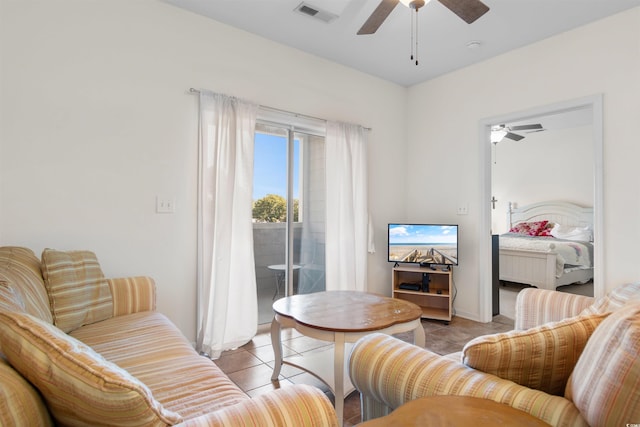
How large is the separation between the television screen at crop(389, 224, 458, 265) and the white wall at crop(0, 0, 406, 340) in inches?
75.3

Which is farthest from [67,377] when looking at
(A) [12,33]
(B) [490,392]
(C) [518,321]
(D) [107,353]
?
(A) [12,33]

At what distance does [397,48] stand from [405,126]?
1.23 metres

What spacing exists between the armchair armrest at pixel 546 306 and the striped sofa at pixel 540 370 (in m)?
0.50

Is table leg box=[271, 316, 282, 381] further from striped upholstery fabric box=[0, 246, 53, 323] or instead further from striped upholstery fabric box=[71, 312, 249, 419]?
striped upholstery fabric box=[0, 246, 53, 323]

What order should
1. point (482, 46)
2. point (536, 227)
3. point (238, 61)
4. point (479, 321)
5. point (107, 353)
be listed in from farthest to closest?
point (536, 227), point (479, 321), point (482, 46), point (238, 61), point (107, 353)

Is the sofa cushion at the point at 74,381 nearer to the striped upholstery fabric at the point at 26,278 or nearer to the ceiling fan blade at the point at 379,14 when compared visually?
the striped upholstery fabric at the point at 26,278

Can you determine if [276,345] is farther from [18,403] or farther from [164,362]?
[18,403]

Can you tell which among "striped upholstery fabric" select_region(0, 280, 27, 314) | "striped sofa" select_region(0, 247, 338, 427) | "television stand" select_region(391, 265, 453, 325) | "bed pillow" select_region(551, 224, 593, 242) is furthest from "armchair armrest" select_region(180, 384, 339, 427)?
"bed pillow" select_region(551, 224, 593, 242)

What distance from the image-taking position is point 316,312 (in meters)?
2.13

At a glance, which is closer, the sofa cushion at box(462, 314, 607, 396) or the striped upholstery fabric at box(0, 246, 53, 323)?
the sofa cushion at box(462, 314, 607, 396)

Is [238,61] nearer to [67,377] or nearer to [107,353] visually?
[107,353]

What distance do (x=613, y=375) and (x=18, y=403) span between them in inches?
53.5

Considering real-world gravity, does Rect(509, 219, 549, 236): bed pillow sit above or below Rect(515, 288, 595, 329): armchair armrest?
above

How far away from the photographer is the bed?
196 inches
